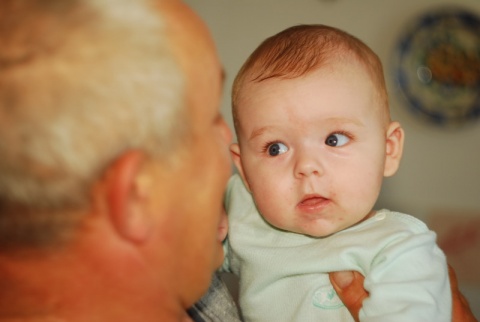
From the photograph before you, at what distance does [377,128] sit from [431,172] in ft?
3.92

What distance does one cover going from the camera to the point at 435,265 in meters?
0.94

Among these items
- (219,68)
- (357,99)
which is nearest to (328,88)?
(357,99)

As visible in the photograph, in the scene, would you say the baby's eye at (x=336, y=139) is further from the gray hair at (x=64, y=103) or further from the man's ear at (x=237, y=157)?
the gray hair at (x=64, y=103)

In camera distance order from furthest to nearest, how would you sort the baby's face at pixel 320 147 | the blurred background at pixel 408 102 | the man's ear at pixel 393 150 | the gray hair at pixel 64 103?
the blurred background at pixel 408 102 < the man's ear at pixel 393 150 < the baby's face at pixel 320 147 < the gray hair at pixel 64 103

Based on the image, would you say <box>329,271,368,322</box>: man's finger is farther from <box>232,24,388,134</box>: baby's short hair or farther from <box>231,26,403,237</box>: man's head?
<box>232,24,388,134</box>: baby's short hair

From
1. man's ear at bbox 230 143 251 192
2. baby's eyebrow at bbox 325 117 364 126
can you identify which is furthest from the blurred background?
baby's eyebrow at bbox 325 117 364 126

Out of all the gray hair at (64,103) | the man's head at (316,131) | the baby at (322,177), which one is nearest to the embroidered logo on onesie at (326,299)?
the baby at (322,177)

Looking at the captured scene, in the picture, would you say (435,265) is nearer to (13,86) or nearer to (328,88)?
(328,88)

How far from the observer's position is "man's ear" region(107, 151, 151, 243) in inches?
21.2

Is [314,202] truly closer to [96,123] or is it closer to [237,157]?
[237,157]

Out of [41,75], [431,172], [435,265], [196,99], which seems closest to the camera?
[41,75]

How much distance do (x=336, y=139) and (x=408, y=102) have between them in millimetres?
1177

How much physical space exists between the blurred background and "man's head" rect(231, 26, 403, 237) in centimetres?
99

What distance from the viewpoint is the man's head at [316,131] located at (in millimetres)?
983
